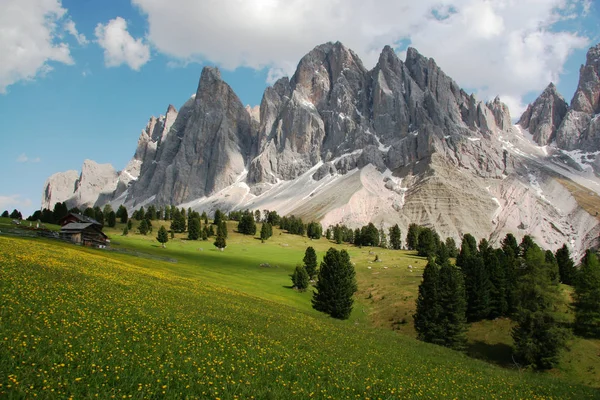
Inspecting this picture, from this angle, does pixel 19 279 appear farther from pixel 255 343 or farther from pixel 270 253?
pixel 270 253

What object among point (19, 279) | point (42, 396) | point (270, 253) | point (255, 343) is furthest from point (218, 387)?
point (270, 253)

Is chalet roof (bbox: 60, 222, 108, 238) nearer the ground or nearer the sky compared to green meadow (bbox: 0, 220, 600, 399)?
nearer the sky

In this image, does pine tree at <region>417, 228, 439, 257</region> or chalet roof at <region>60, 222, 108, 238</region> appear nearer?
chalet roof at <region>60, 222, 108, 238</region>

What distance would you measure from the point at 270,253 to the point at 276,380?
109 meters

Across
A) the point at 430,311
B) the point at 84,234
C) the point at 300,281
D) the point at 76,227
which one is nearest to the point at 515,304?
the point at 430,311

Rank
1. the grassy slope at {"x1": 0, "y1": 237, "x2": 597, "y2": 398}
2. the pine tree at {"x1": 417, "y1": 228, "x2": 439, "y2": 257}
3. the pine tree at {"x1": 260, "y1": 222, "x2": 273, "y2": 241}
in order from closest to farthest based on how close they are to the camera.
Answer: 1. the grassy slope at {"x1": 0, "y1": 237, "x2": 597, "y2": 398}
2. the pine tree at {"x1": 417, "y1": 228, "x2": 439, "y2": 257}
3. the pine tree at {"x1": 260, "y1": 222, "x2": 273, "y2": 241}

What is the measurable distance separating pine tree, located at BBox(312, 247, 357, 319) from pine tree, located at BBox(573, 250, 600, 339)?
32503mm

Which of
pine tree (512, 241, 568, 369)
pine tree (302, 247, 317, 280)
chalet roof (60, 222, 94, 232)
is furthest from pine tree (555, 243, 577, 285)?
chalet roof (60, 222, 94, 232)

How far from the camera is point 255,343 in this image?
67.8ft

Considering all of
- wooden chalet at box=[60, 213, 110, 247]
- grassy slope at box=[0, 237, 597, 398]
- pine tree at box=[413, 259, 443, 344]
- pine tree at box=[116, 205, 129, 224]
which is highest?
pine tree at box=[116, 205, 129, 224]

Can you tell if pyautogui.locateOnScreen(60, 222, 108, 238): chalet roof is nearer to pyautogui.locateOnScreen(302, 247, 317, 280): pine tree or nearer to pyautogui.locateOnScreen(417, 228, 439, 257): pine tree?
pyautogui.locateOnScreen(302, 247, 317, 280): pine tree

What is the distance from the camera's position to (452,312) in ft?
177

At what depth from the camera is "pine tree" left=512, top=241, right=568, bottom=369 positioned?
4603 cm

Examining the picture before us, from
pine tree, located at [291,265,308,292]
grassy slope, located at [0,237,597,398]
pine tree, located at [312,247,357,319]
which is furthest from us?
pine tree, located at [291,265,308,292]
